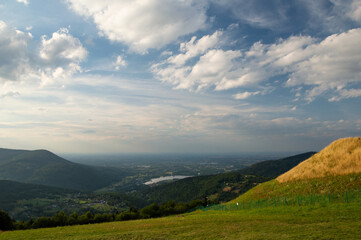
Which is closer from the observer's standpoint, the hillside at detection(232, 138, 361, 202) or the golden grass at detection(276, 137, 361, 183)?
the hillside at detection(232, 138, 361, 202)

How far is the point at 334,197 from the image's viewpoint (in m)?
29.2

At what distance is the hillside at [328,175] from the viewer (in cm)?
3264

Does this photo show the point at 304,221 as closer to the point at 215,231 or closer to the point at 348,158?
the point at 215,231

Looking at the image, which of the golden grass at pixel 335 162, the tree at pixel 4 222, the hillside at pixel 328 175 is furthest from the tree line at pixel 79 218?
the golden grass at pixel 335 162

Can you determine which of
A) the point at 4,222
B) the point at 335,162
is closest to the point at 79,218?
the point at 4,222

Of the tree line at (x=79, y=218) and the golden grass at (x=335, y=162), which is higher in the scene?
the golden grass at (x=335, y=162)

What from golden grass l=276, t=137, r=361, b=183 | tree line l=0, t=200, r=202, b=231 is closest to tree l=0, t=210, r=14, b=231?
tree line l=0, t=200, r=202, b=231

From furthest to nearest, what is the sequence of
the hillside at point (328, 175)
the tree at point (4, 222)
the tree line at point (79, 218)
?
the tree line at point (79, 218)
the tree at point (4, 222)
the hillside at point (328, 175)

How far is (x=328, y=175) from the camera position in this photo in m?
37.6

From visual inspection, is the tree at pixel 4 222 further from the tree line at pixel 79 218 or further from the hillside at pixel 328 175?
the hillside at pixel 328 175

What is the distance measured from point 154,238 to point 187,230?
14.0ft

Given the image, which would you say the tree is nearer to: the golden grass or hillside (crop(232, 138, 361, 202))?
hillside (crop(232, 138, 361, 202))

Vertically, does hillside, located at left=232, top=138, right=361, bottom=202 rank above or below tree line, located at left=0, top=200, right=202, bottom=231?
above

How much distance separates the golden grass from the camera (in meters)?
36.9
